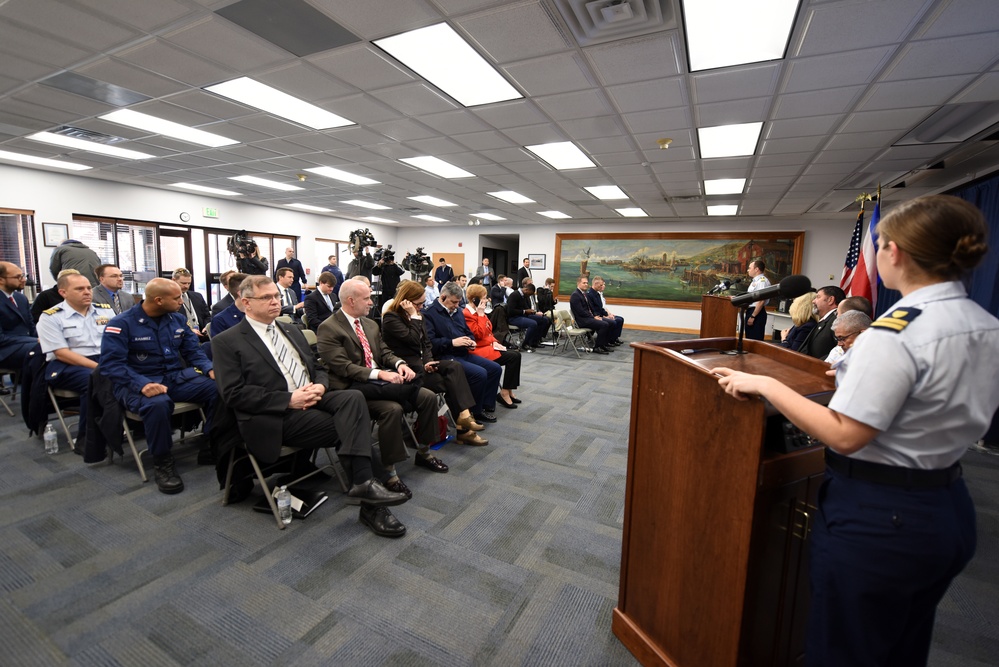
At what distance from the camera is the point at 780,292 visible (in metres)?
1.24

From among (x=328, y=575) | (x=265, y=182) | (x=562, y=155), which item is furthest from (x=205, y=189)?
(x=328, y=575)

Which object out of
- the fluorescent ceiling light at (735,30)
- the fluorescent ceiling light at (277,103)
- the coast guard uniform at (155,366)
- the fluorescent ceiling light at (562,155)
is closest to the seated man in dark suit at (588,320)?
the fluorescent ceiling light at (562,155)

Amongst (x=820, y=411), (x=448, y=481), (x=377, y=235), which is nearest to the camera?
(x=820, y=411)

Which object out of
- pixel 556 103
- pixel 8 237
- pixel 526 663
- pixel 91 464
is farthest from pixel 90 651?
pixel 8 237

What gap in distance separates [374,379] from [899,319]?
2.63 meters

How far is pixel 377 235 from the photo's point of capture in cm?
1441

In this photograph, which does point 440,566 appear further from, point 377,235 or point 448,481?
point 377,235

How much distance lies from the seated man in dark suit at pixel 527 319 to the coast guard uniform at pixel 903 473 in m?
6.32

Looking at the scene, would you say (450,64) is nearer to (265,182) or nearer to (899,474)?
(899,474)

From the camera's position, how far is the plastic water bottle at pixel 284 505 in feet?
7.59

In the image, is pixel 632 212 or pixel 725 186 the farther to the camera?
pixel 632 212

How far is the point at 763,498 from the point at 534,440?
2.50m

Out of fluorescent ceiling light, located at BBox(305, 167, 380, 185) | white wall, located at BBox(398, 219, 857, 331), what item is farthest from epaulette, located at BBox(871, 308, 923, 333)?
white wall, located at BBox(398, 219, 857, 331)

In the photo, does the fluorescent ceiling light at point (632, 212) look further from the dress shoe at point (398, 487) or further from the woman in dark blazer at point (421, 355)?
the dress shoe at point (398, 487)
